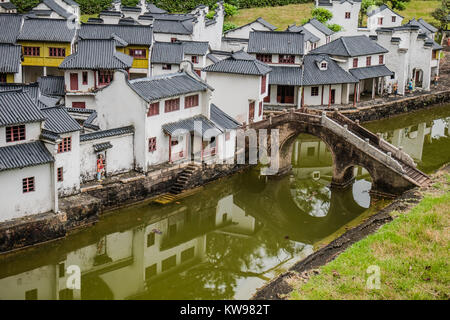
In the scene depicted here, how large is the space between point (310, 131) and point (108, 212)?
16.7 metres

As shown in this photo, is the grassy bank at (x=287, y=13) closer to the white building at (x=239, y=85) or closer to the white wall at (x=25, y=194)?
the white building at (x=239, y=85)

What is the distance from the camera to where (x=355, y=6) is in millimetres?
91000

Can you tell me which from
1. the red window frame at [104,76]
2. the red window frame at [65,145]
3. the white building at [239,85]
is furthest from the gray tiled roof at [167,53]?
the red window frame at [65,145]

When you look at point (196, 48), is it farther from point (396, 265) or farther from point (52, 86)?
point (396, 265)

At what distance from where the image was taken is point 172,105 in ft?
148

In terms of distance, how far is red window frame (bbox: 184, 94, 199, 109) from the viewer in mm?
46578

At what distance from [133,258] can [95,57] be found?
22.0 metres

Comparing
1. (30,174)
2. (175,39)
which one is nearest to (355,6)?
(175,39)

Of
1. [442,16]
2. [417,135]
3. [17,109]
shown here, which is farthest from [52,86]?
[442,16]

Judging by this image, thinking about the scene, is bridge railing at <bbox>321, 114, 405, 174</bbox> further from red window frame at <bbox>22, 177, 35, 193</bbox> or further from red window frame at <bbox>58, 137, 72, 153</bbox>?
red window frame at <bbox>22, 177, 35, 193</bbox>

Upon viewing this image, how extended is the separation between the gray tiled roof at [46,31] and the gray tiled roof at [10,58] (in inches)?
237

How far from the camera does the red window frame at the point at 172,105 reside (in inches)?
1758

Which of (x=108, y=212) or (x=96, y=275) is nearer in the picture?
(x=96, y=275)
